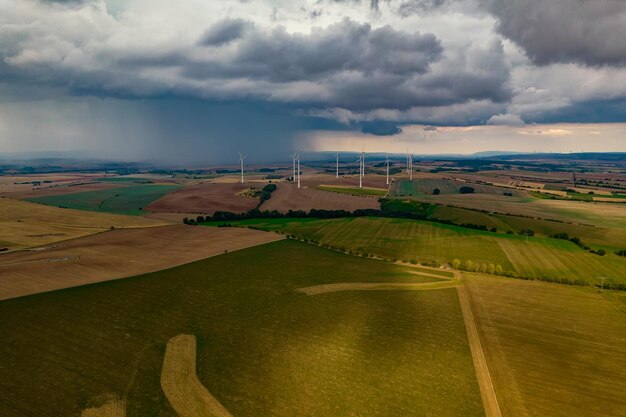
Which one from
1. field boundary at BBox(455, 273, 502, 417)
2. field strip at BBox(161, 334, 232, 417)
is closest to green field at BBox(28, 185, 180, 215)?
field strip at BBox(161, 334, 232, 417)

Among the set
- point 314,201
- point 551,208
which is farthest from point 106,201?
point 551,208

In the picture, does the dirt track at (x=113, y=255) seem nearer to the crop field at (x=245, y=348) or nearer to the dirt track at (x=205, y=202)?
the crop field at (x=245, y=348)

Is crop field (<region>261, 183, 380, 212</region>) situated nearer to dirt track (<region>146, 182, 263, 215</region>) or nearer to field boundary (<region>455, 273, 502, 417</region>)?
dirt track (<region>146, 182, 263, 215</region>)

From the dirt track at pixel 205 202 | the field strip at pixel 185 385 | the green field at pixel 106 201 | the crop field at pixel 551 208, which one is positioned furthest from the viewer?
the green field at pixel 106 201

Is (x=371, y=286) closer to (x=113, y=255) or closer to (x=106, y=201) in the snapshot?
(x=113, y=255)

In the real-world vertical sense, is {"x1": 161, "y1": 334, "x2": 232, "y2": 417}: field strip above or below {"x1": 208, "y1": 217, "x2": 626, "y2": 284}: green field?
below

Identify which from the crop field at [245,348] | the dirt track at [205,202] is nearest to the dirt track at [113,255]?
the crop field at [245,348]

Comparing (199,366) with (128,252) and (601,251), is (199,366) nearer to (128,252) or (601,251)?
(128,252)
